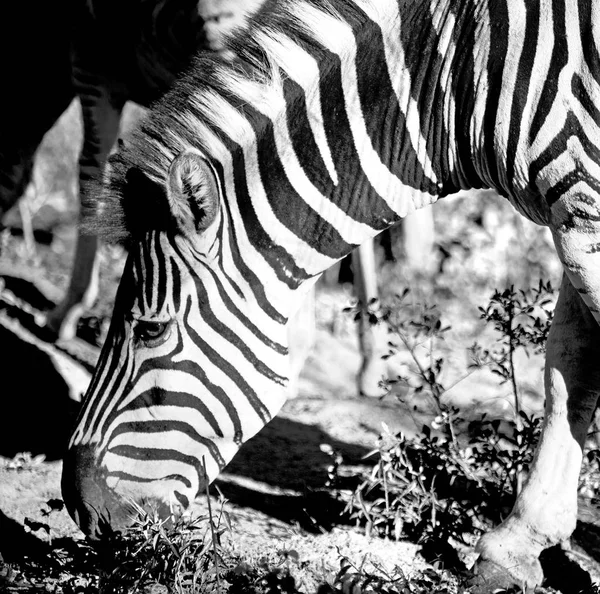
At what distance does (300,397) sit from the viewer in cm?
614

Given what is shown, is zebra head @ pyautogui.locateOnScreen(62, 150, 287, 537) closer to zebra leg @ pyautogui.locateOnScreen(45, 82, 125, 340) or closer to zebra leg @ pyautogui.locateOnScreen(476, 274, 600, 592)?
zebra leg @ pyautogui.locateOnScreen(476, 274, 600, 592)

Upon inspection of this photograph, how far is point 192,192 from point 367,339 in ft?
11.3

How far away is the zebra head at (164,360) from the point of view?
117 inches

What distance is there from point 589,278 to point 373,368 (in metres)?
3.37

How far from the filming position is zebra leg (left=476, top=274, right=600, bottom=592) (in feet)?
10.5

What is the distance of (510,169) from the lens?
2936mm

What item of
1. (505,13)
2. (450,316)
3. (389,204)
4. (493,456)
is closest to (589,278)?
(389,204)

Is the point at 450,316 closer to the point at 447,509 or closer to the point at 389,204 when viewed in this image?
the point at 447,509

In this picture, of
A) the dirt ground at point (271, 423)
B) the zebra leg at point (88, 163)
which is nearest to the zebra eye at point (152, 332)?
the dirt ground at point (271, 423)

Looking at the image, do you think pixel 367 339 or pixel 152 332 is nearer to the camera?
pixel 152 332

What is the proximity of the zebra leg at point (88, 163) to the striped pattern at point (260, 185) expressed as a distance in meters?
3.50

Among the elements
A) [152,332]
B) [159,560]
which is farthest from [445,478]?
[152,332]

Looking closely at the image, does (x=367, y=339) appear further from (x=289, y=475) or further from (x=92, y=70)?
(x=92, y=70)

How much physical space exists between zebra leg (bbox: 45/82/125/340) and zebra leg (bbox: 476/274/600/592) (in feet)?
13.4
